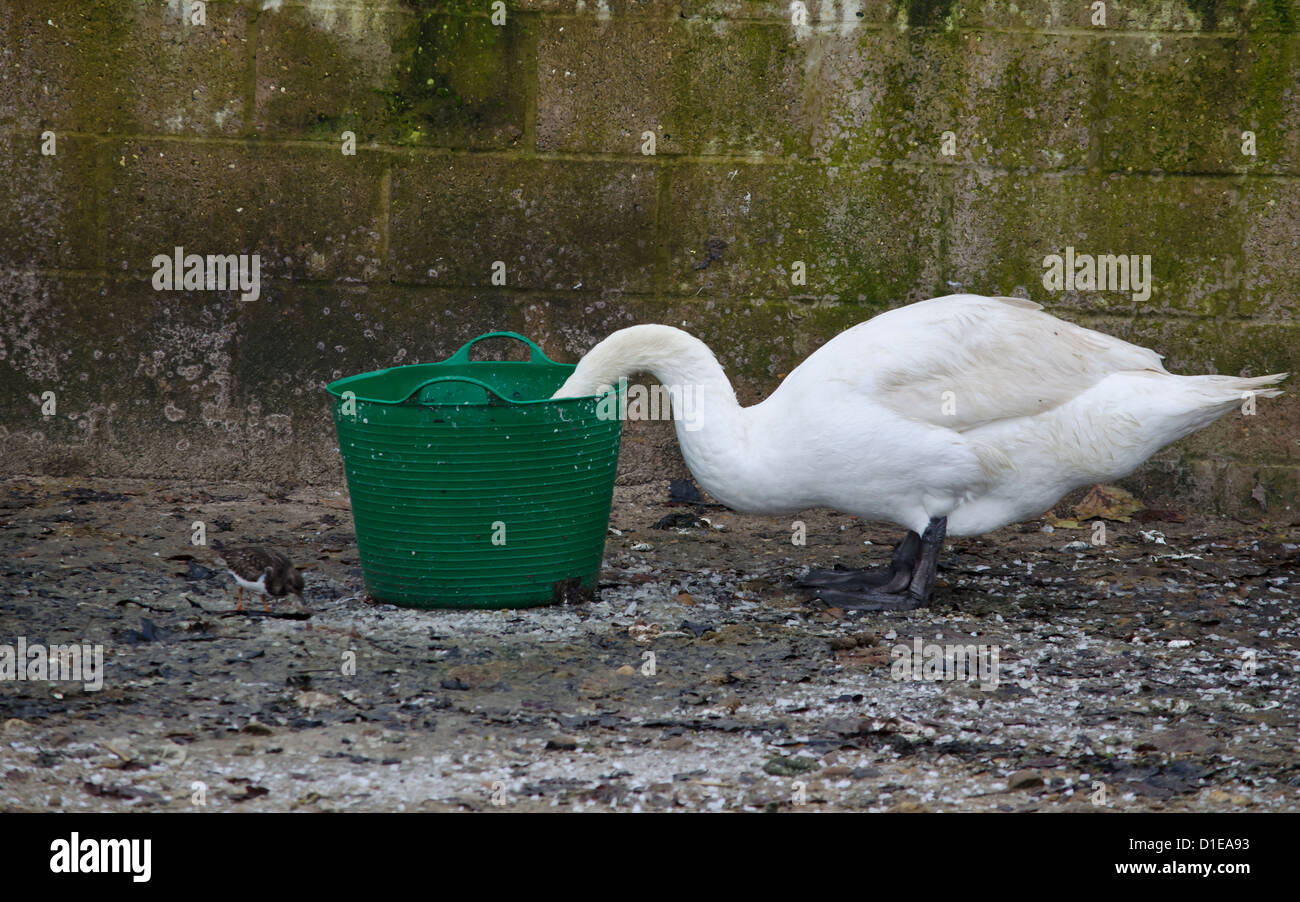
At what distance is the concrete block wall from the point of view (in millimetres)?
5637

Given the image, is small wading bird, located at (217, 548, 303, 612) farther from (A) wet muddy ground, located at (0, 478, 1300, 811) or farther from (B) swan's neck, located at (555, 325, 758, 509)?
(B) swan's neck, located at (555, 325, 758, 509)

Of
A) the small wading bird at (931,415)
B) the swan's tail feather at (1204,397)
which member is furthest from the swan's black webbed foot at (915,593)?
the swan's tail feather at (1204,397)

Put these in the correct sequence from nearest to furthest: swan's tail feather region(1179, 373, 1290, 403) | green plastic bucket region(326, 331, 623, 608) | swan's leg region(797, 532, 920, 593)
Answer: green plastic bucket region(326, 331, 623, 608) < swan's tail feather region(1179, 373, 1290, 403) < swan's leg region(797, 532, 920, 593)

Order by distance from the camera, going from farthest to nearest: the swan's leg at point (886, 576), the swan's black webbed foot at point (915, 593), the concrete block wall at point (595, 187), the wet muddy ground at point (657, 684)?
the concrete block wall at point (595, 187)
the swan's leg at point (886, 576)
the swan's black webbed foot at point (915, 593)
the wet muddy ground at point (657, 684)

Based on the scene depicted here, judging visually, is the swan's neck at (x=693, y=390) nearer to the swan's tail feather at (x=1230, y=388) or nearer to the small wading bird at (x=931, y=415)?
the small wading bird at (x=931, y=415)

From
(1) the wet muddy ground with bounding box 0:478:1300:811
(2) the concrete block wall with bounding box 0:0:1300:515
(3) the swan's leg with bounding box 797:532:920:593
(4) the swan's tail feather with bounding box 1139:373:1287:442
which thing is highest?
(2) the concrete block wall with bounding box 0:0:1300:515

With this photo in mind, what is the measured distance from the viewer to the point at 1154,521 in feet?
19.2

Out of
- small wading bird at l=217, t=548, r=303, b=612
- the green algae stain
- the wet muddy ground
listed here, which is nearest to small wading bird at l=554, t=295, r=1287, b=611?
the wet muddy ground

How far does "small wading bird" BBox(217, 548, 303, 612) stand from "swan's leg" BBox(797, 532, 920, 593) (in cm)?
186

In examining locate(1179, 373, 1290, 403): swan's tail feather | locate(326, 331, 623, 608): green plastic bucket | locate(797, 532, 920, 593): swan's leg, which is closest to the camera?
locate(326, 331, 623, 608): green plastic bucket

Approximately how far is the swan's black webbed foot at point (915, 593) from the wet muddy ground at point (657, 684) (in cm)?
Answer: 7

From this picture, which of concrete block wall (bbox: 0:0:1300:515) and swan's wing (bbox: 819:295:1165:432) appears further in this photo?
concrete block wall (bbox: 0:0:1300:515)

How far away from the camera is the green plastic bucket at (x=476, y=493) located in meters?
4.27

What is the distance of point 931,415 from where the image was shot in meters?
4.40
